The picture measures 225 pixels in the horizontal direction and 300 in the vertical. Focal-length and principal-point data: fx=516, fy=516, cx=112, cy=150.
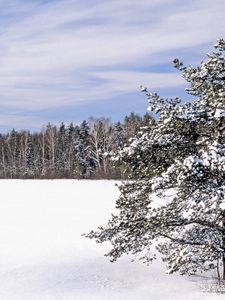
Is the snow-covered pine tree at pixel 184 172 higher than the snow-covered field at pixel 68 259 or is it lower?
higher

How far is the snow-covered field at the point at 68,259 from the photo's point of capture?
54.9 ft

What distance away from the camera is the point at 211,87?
13.2m

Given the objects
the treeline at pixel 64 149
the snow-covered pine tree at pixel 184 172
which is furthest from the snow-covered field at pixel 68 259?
the treeline at pixel 64 149

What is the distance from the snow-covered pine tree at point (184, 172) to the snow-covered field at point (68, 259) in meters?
1.82

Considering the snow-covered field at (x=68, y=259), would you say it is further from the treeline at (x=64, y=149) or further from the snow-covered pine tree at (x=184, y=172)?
the treeline at (x=64, y=149)

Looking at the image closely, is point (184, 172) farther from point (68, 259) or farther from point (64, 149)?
point (64, 149)

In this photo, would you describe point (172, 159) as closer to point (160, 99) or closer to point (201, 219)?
point (160, 99)

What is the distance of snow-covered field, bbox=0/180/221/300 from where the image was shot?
1672 cm

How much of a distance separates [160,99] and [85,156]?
227 feet

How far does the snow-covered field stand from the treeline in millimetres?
33588

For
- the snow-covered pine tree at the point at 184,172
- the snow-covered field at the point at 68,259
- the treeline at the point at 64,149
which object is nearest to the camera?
the snow-covered pine tree at the point at 184,172

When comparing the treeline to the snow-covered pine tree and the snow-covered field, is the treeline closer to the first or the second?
the snow-covered field

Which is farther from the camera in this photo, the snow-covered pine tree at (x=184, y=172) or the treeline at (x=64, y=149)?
the treeline at (x=64, y=149)

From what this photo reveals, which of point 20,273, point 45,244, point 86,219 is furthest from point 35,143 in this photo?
point 20,273
